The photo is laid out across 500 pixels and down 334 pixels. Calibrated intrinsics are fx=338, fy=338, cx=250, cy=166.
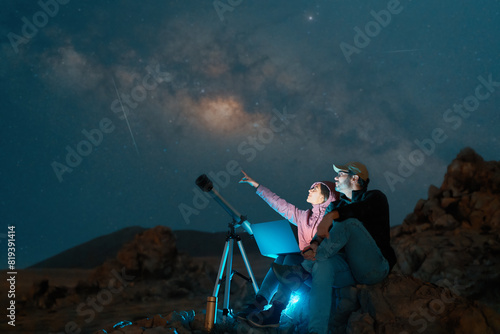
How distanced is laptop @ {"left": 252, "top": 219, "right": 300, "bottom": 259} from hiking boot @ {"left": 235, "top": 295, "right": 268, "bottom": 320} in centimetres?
50

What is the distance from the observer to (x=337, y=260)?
2678 millimetres

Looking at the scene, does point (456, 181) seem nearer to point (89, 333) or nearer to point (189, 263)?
point (189, 263)

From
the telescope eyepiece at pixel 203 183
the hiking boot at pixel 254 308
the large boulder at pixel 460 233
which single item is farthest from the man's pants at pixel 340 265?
the large boulder at pixel 460 233

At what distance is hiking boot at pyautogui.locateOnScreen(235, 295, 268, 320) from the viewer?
2.83 m

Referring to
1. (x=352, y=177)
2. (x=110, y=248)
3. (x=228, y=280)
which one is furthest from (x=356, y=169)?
(x=110, y=248)

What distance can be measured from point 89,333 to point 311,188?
6142 mm

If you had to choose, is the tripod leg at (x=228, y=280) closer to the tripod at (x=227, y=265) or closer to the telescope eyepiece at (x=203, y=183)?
the tripod at (x=227, y=265)

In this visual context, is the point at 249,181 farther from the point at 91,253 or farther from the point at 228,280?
the point at 91,253

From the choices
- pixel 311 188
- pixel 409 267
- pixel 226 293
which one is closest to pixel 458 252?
pixel 409 267

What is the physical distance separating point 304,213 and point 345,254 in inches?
37.9

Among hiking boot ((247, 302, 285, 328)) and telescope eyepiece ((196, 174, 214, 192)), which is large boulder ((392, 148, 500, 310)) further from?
telescope eyepiece ((196, 174, 214, 192))

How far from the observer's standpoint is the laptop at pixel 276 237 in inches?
125

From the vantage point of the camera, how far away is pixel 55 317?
29.1 feet

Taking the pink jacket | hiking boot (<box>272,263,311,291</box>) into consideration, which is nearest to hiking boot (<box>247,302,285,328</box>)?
hiking boot (<box>272,263,311,291</box>)
